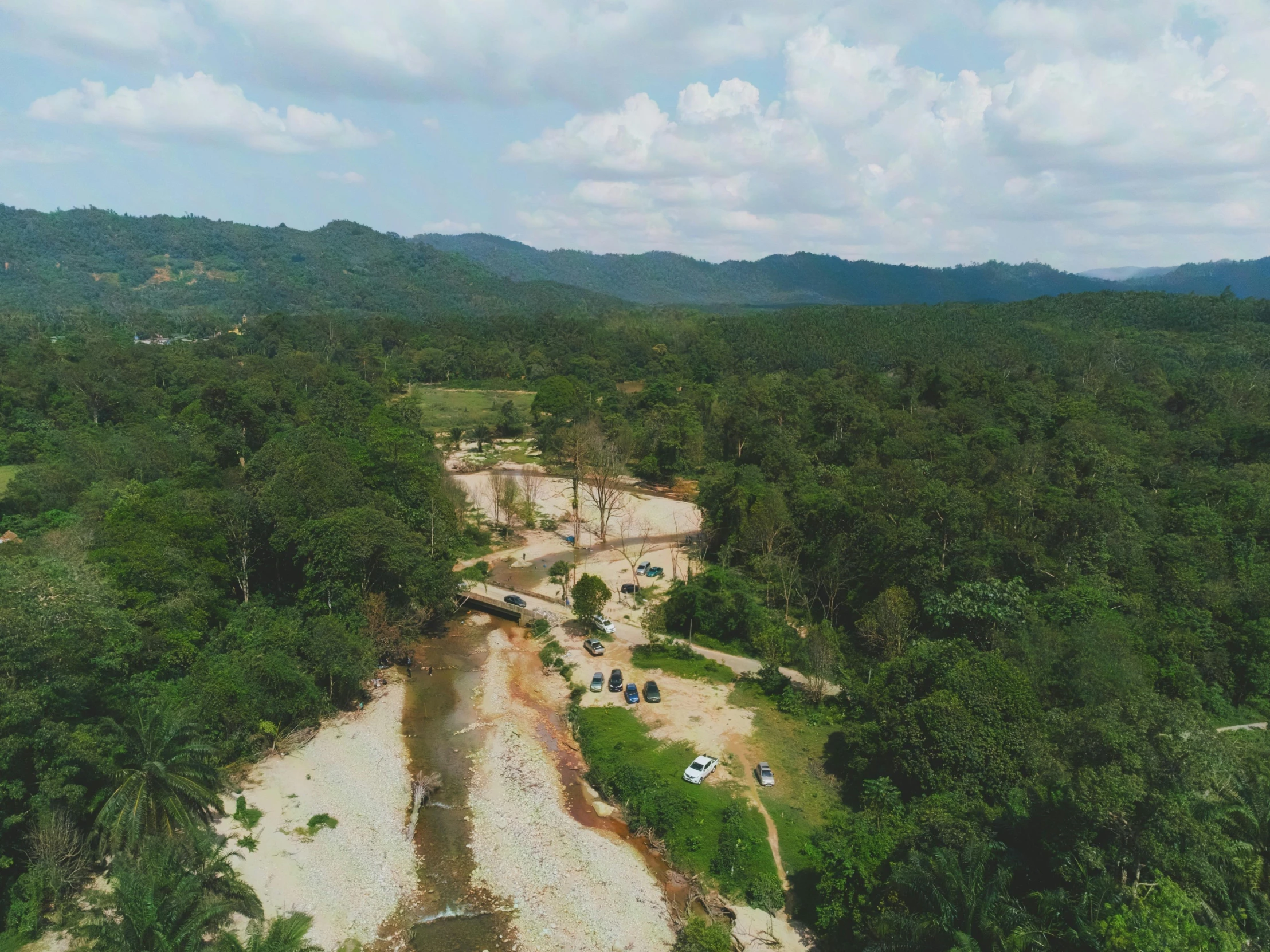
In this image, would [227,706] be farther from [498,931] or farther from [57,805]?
[498,931]

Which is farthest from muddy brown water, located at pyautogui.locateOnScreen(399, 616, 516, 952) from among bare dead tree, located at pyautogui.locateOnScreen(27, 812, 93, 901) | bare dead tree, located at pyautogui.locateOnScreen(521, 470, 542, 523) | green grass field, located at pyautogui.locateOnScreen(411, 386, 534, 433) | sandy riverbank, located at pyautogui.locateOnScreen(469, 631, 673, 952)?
green grass field, located at pyautogui.locateOnScreen(411, 386, 534, 433)

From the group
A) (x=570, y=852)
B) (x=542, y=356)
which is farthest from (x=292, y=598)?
(x=542, y=356)

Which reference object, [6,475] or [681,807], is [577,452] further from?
[6,475]

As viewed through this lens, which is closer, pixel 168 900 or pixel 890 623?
pixel 168 900

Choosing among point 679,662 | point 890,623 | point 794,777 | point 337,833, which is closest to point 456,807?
point 337,833

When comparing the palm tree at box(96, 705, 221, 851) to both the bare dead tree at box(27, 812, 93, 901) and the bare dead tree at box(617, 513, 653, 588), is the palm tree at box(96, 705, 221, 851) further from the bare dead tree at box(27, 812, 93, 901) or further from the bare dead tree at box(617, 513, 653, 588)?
the bare dead tree at box(617, 513, 653, 588)

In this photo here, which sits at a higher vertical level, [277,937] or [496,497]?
[277,937]
